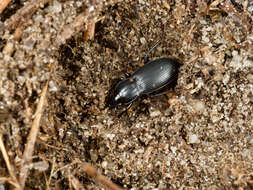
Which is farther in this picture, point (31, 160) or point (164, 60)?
point (164, 60)

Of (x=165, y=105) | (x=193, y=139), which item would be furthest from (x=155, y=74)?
(x=193, y=139)

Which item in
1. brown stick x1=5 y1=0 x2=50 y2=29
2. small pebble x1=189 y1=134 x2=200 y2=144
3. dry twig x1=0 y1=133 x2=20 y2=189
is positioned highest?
brown stick x1=5 y1=0 x2=50 y2=29

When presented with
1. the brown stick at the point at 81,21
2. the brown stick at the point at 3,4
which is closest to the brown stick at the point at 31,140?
the brown stick at the point at 81,21

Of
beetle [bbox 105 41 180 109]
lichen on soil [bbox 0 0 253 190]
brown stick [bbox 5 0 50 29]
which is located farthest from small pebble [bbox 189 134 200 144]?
brown stick [bbox 5 0 50 29]

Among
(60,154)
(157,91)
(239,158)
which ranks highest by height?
(60,154)

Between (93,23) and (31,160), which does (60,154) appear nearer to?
(31,160)

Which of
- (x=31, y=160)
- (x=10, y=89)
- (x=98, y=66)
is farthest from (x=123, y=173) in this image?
(x=10, y=89)

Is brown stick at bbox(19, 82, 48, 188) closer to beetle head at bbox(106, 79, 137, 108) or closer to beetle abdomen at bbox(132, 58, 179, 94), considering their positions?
beetle head at bbox(106, 79, 137, 108)
